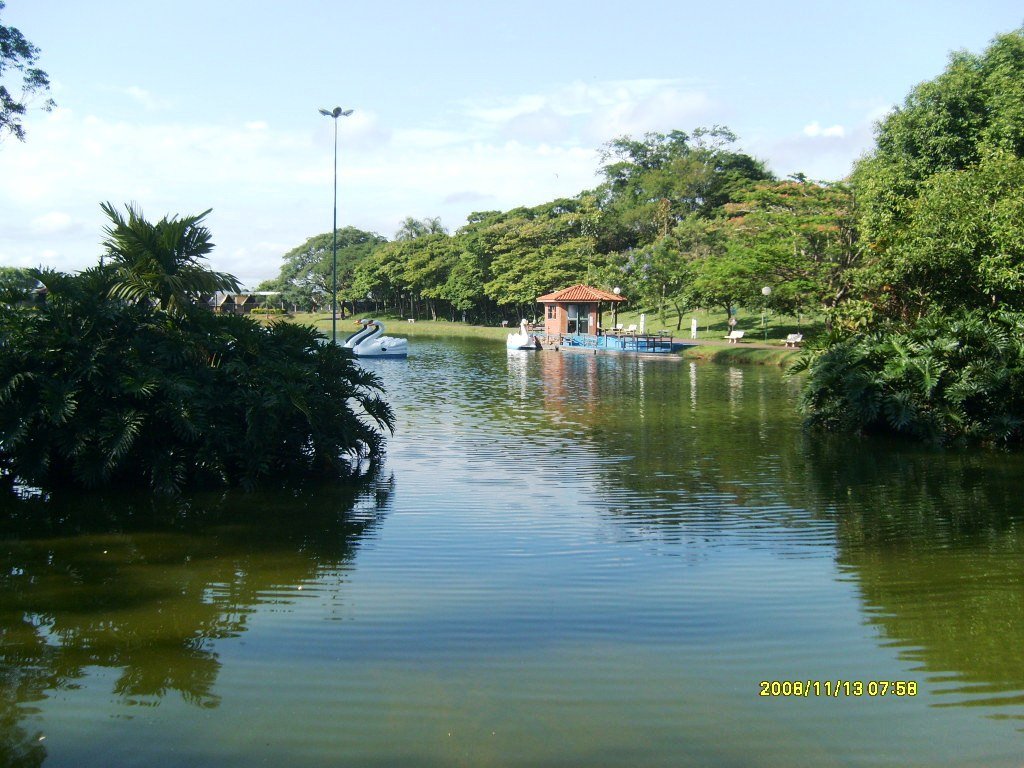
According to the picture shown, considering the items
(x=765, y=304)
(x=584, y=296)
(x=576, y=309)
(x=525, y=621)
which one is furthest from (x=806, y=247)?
(x=525, y=621)

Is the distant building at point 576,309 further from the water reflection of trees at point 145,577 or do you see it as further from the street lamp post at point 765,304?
the water reflection of trees at point 145,577

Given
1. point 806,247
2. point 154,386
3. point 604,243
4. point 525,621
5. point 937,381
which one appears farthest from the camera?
point 604,243

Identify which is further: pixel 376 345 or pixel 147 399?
pixel 376 345

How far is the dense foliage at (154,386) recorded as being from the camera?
948cm

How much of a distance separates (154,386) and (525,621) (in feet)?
18.1

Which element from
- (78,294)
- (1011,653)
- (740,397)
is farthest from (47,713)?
(740,397)

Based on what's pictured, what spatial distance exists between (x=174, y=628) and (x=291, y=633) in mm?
773

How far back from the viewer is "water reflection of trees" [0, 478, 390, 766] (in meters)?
4.91

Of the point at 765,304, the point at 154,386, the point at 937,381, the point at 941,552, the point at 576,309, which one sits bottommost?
the point at 941,552

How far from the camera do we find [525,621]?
19.2ft

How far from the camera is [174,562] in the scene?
286 inches

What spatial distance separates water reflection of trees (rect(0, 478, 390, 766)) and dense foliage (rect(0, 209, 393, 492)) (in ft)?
1.82

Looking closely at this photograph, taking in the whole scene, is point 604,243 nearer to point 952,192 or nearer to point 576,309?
point 576,309

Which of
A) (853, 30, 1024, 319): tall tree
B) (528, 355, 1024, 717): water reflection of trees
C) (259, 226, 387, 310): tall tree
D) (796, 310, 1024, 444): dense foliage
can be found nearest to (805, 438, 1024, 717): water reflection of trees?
(528, 355, 1024, 717): water reflection of trees
